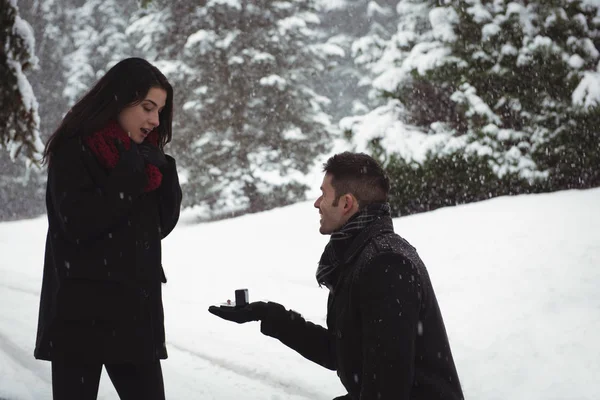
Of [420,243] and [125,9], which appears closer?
[420,243]

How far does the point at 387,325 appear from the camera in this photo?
196 centimetres

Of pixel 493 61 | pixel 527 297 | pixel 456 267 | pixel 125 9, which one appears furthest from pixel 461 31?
pixel 125 9

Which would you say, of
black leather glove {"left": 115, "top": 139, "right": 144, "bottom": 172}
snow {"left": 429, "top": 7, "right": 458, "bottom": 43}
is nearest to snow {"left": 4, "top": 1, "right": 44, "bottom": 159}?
black leather glove {"left": 115, "top": 139, "right": 144, "bottom": 172}

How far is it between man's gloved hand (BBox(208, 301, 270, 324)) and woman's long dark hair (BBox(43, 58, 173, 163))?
922 millimetres

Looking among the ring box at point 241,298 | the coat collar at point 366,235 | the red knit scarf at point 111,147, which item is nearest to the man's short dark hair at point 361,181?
the coat collar at point 366,235

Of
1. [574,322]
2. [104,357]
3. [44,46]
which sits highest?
[44,46]

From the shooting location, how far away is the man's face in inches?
95.0

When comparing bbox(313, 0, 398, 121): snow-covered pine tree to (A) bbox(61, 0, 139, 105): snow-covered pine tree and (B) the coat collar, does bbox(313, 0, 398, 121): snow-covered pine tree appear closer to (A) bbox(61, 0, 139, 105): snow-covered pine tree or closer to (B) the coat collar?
(A) bbox(61, 0, 139, 105): snow-covered pine tree

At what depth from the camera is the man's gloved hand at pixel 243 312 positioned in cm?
255

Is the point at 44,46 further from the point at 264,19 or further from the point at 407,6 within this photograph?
→ the point at 407,6

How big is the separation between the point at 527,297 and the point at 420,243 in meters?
2.66

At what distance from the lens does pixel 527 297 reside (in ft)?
21.2

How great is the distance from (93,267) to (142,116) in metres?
0.69

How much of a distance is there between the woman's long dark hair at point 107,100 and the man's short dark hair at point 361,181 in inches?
36.0
